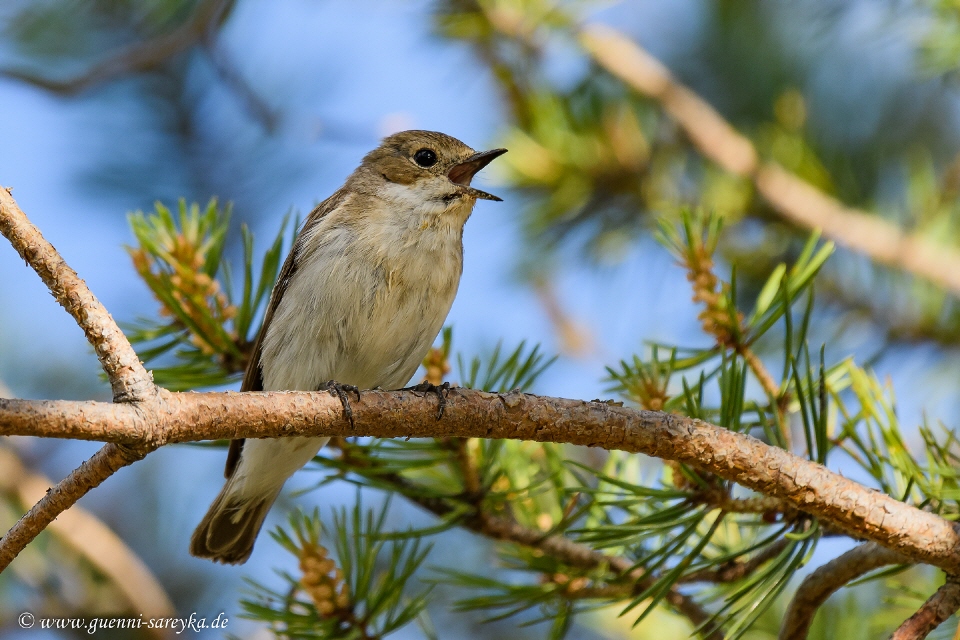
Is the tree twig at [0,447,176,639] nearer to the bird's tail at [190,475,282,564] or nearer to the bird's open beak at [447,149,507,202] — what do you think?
the bird's tail at [190,475,282,564]

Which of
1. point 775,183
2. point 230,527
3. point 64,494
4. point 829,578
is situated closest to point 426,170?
point 775,183

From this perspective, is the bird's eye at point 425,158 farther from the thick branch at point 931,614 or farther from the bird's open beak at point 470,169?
the thick branch at point 931,614

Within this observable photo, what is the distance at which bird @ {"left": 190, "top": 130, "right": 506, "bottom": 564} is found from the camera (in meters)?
3.95

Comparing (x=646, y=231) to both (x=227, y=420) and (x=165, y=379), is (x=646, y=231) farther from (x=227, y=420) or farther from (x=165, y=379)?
(x=227, y=420)

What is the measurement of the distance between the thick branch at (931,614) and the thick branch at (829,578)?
0.51ft

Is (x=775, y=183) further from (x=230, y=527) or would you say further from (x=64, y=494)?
Answer: (x=64, y=494)

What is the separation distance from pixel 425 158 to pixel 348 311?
1.34 metres

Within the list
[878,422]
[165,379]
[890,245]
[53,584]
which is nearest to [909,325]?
[890,245]

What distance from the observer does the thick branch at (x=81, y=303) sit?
2094mm

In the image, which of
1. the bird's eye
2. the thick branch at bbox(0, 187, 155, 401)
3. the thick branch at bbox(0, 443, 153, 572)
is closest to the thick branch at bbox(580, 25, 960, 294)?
the bird's eye

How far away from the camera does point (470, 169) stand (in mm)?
4816

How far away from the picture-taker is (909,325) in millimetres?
4312

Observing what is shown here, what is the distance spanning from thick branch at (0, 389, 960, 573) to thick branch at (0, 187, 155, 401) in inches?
3.5

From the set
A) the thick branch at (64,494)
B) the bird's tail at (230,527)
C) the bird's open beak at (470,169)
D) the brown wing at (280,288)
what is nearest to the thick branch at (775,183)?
the bird's open beak at (470,169)
